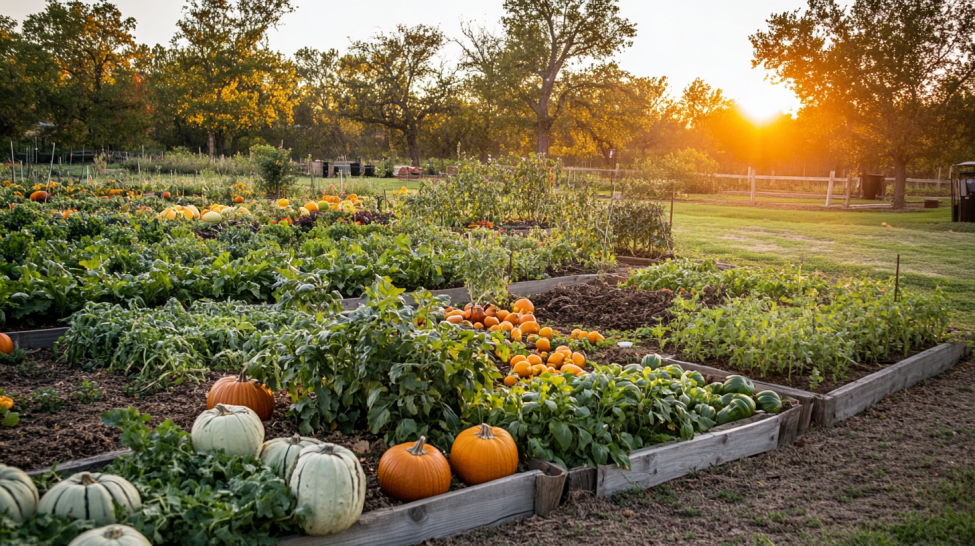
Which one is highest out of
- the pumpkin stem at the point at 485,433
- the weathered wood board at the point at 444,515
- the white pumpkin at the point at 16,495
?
the white pumpkin at the point at 16,495

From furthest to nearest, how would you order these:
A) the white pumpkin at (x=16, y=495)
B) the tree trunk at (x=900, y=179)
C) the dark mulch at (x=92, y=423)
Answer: the tree trunk at (x=900, y=179) < the dark mulch at (x=92, y=423) < the white pumpkin at (x=16, y=495)

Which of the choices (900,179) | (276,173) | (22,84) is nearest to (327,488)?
(276,173)

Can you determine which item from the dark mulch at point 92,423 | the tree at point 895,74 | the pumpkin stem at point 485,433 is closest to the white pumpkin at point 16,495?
the dark mulch at point 92,423

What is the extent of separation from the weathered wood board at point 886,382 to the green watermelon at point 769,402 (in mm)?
351

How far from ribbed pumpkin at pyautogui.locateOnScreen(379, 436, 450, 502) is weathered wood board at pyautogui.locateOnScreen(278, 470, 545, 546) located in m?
0.10

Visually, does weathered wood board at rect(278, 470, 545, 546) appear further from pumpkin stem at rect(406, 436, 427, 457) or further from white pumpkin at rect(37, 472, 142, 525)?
white pumpkin at rect(37, 472, 142, 525)

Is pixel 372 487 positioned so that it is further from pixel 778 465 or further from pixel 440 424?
pixel 778 465

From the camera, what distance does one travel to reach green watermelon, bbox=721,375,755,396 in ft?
12.6

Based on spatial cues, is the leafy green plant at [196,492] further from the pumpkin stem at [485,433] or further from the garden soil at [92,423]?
the pumpkin stem at [485,433]

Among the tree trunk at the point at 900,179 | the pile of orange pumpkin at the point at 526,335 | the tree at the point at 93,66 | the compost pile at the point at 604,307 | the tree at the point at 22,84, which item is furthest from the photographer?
the tree at the point at 93,66

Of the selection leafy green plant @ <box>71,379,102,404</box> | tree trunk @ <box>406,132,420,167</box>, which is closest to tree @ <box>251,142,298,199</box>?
leafy green plant @ <box>71,379,102,404</box>

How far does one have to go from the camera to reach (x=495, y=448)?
277 centimetres

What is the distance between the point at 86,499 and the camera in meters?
1.96

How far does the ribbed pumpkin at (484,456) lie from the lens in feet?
9.04
